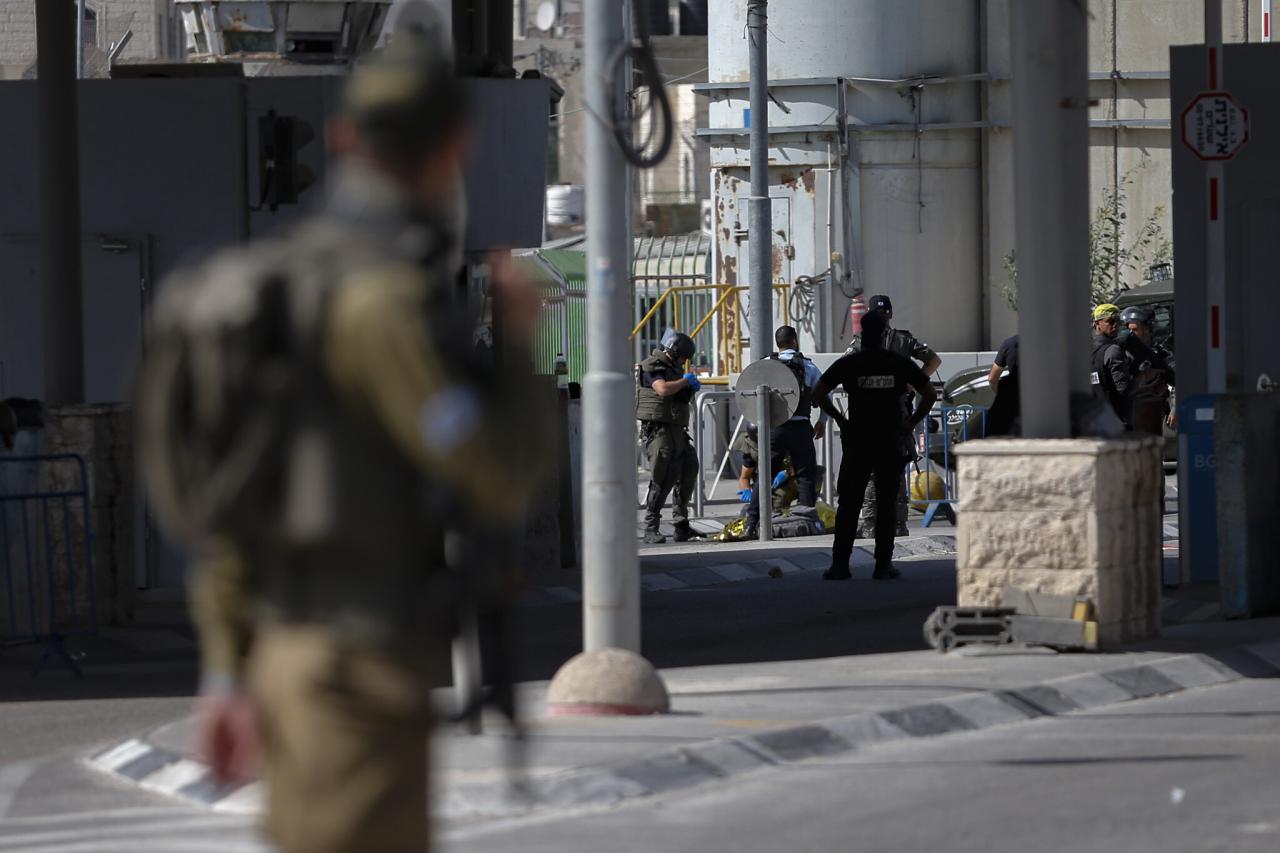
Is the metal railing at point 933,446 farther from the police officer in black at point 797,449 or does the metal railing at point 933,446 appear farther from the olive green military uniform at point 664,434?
the olive green military uniform at point 664,434

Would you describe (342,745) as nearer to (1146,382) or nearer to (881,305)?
(881,305)

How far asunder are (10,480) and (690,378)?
25.7 ft

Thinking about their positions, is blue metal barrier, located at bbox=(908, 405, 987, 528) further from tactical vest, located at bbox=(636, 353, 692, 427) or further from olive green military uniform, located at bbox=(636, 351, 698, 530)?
tactical vest, located at bbox=(636, 353, 692, 427)

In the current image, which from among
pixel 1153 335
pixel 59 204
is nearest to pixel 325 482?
pixel 59 204

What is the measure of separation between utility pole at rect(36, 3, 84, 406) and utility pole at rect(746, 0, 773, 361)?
8.87 metres

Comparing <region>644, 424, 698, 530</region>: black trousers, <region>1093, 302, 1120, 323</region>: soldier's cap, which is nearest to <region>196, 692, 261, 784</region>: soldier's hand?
<region>644, 424, 698, 530</region>: black trousers

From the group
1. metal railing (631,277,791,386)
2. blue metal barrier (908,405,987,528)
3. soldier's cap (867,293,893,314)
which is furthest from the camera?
metal railing (631,277,791,386)

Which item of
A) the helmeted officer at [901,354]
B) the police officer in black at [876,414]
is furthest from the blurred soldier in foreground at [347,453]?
the helmeted officer at [901,354]

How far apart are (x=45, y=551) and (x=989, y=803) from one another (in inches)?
269

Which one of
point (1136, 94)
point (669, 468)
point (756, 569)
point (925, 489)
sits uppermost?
point (1136, 94)

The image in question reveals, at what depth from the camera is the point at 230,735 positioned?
153 inches

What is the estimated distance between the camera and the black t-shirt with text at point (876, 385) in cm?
1496

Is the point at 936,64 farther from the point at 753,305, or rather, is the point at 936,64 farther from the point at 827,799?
the point at 827,799

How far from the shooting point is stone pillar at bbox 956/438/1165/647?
34.6 feet
